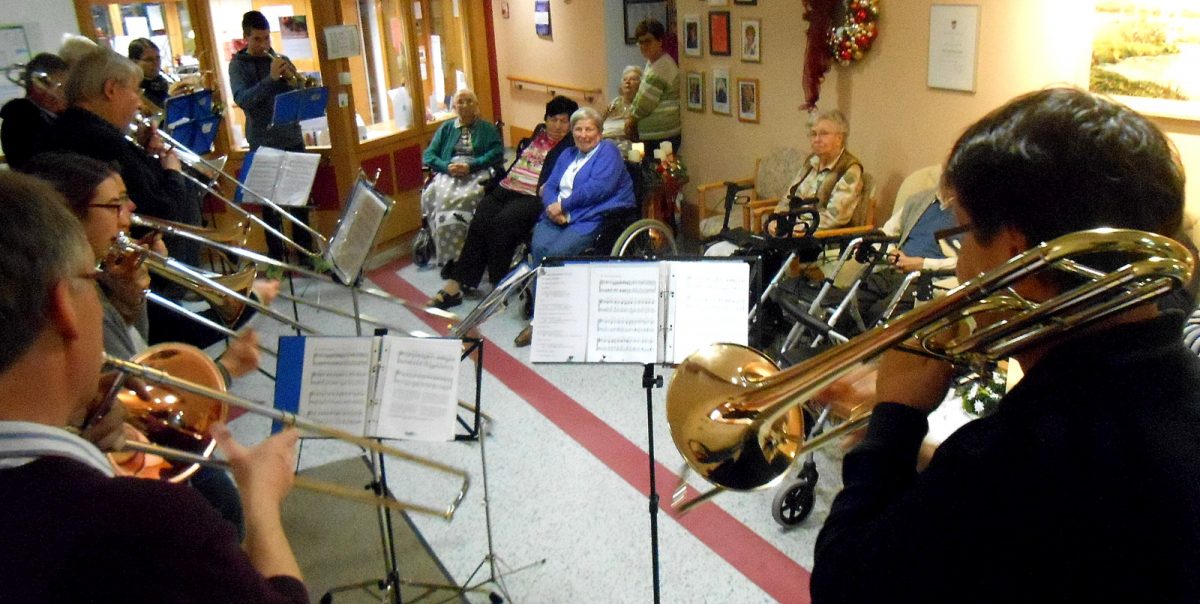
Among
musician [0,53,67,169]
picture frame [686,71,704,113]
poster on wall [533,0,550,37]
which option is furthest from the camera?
poster on wall [533,0,550,37]

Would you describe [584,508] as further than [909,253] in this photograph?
No

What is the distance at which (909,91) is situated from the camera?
14.8ft

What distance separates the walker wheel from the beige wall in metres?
5.22

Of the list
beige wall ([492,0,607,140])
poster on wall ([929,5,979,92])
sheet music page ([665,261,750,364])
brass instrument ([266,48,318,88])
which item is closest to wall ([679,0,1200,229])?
poster on wall ([929,5,979,92])

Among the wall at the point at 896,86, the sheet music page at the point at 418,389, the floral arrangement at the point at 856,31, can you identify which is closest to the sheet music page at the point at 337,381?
the sheet music page at the point at 418,389

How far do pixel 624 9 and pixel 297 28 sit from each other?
2641mm

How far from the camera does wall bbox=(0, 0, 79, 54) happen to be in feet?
16.0

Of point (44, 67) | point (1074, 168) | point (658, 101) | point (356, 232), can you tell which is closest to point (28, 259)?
point (1074, 168)

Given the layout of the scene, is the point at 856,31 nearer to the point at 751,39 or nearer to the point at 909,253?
the point at 751,39

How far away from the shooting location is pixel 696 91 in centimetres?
607

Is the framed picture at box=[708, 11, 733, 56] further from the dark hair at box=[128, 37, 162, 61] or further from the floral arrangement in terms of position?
the dark hair at box=[128, 37, 162, 61]

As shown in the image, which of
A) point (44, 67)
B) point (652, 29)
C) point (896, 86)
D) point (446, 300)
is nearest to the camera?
point (44, 67)

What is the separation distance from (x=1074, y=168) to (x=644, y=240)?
3.91 m

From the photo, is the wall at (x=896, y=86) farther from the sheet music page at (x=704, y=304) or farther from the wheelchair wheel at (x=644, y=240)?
the sheet music page at (x=704, y=304)
